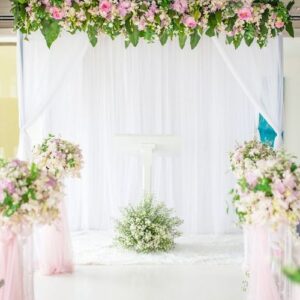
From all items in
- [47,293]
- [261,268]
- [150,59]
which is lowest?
[47,293]

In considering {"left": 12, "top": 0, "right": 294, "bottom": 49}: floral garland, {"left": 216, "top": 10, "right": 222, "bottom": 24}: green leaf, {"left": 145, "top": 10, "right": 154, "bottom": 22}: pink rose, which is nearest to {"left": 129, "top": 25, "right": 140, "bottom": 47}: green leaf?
{"left": 12, "top": 0, "right": 294, "bottom": 49}: floral garland

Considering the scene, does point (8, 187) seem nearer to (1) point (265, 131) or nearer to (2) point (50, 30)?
(2) point (50, 30)

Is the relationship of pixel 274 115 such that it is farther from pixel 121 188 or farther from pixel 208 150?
pixel 121 188

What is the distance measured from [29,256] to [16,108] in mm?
3639

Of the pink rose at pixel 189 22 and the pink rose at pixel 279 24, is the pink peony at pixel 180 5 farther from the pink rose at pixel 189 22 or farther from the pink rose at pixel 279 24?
the pink rose at pixel 279 24

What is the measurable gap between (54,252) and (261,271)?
202cm

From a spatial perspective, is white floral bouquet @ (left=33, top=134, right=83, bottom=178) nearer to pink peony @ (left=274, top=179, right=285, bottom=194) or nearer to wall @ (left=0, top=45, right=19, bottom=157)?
wall @ (left=0, top=45, right=19, bottom=157)

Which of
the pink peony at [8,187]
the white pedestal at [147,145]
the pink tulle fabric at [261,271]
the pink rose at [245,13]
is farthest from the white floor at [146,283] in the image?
the pink rose at [245,13]

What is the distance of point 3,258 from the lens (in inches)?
121

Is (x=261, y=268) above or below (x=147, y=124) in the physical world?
below

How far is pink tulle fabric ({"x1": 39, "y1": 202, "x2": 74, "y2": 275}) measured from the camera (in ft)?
14.7

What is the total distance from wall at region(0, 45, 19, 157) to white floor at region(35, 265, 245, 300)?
2484 millimetres

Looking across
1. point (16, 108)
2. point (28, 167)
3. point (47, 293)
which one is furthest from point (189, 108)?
point (28, 167)

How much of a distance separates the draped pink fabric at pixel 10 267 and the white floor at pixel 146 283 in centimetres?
90
